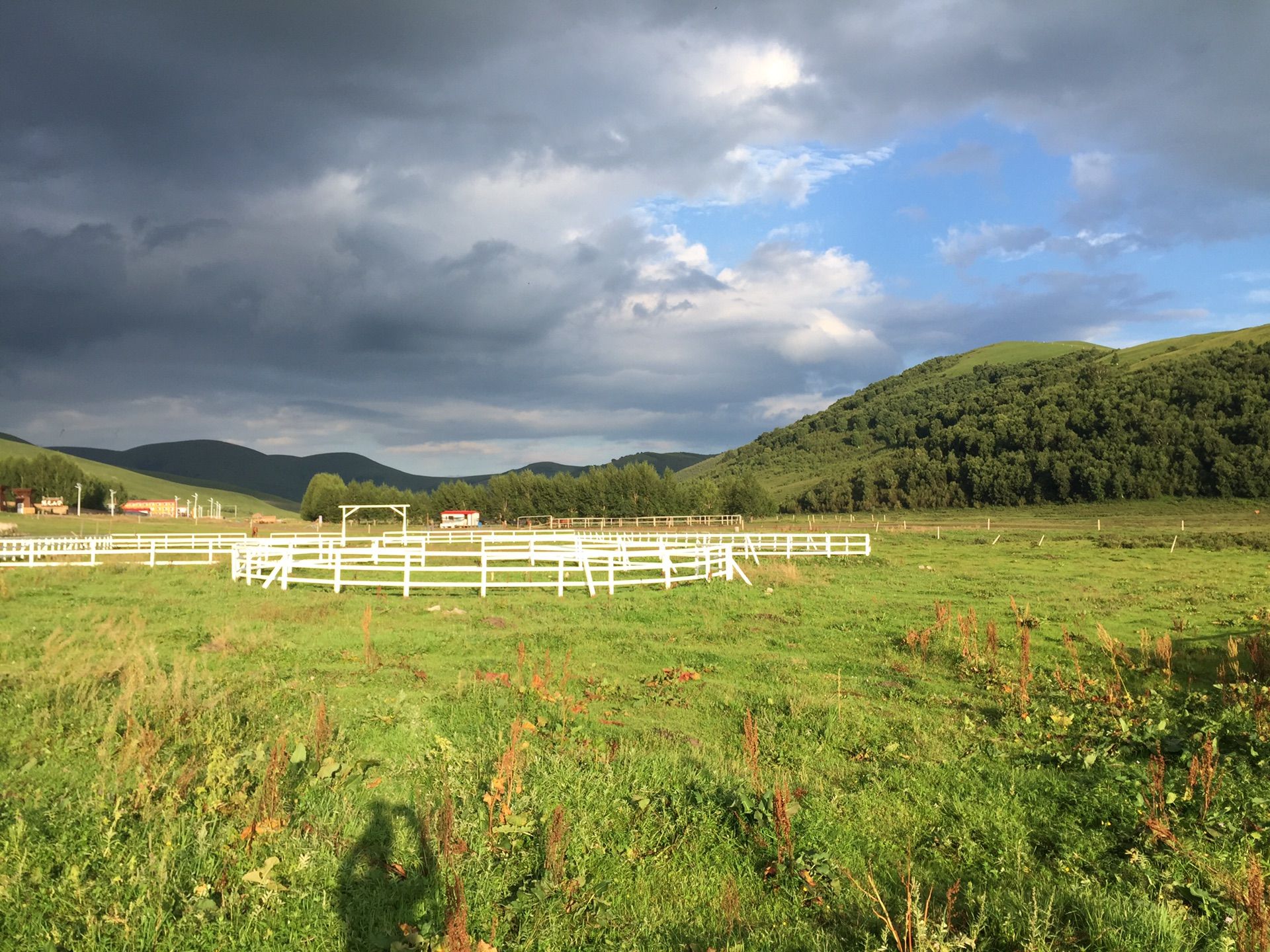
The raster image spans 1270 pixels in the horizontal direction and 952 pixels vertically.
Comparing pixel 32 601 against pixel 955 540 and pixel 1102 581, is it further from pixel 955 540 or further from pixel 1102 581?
pixel 955 540

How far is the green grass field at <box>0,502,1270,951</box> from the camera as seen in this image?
178 inches

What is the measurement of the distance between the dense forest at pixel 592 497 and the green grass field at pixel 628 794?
93.1 m

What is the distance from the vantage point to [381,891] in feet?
15.8

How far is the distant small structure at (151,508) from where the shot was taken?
12888 centimetres

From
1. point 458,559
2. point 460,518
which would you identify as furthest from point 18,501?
point 458,559

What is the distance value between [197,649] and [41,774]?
582 centimetres

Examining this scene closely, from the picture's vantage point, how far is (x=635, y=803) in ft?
19.8

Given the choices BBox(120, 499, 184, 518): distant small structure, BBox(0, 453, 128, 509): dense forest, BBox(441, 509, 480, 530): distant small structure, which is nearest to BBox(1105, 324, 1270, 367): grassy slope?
BBox(441, 509, 480, 530): distant small structure

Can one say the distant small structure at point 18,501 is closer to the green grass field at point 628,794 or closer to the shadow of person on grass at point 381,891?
the green grass field at point 628,794

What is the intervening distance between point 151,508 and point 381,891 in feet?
502

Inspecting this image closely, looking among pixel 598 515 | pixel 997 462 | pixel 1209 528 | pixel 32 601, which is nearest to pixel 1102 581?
pixel 32 601

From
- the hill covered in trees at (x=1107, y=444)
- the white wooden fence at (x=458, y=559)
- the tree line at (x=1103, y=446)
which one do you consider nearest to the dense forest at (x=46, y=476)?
the white wooden fence at (x=458, y=559)

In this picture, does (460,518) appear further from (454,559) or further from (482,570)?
(482,570)

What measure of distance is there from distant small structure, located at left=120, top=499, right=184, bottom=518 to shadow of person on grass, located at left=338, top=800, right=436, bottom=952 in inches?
5542
